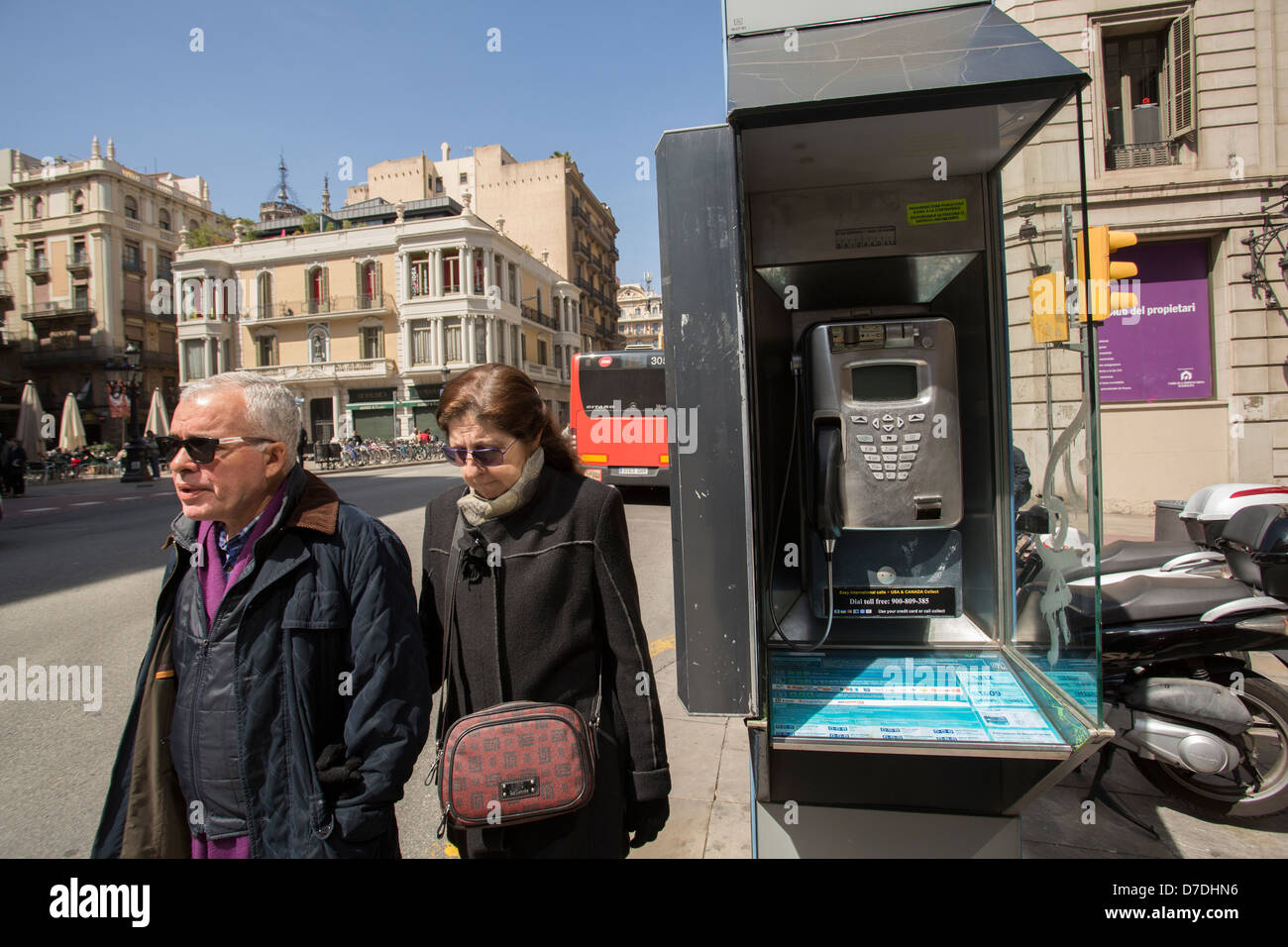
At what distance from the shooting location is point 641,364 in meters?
12.7

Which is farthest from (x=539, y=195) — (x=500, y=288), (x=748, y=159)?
(x=748, y=159)

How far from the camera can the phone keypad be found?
246cm

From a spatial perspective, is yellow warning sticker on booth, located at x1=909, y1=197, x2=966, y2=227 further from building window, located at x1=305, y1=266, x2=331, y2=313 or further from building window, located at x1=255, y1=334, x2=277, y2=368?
building window, located at x1=255, y1=334, x2=277, y2=368

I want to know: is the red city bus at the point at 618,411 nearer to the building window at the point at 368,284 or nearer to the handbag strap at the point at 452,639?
the handbag strap at the point at 452,639

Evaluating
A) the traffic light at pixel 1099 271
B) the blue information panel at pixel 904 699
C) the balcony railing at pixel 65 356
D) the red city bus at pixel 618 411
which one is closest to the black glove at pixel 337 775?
the blue information panel at pixel 904 699

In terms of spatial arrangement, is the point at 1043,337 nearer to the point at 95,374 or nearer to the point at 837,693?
the point at 837,693

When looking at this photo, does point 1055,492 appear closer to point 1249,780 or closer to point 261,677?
point 1249,780

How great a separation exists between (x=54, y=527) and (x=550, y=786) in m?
13.0

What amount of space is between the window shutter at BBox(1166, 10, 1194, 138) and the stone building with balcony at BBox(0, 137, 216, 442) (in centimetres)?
4891

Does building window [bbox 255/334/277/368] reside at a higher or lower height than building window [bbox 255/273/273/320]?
lower

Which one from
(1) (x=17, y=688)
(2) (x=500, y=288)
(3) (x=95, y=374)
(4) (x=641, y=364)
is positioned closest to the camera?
(1) (x=17, y=688)

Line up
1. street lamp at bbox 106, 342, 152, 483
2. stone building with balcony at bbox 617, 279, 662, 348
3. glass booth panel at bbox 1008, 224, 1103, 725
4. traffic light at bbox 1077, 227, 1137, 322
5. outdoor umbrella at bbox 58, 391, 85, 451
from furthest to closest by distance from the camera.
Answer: stone building with balcony at bbox 617, 279, 662, 348 → outdoor umbrella at bbox 58, 391, 85, 451 → street lamp at bbox 106, 342, 152, 483 → glass booth panel at bbox 1008, 224, 1103, 725 → traffic light at bbox 1077, 227, 1137, 322

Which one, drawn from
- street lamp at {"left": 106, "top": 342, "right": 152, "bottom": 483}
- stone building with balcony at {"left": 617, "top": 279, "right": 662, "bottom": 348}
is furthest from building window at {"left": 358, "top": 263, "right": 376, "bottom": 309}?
stone building with balcony at {"left": 617, "top": 279, "right": 662, "bottom": 348}

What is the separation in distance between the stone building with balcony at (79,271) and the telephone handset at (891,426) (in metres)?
49.5
